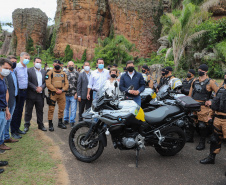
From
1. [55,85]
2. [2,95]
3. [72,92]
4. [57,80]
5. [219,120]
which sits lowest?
[219,120]

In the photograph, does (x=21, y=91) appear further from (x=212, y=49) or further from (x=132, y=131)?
(x=212, y=49)

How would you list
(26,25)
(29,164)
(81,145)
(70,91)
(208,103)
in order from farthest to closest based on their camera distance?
(26,25) → (70,91) → (208,103) → (81,145) → (29,164)

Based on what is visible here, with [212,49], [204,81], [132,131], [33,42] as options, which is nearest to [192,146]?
[204,81]

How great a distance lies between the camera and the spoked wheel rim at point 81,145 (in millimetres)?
3708

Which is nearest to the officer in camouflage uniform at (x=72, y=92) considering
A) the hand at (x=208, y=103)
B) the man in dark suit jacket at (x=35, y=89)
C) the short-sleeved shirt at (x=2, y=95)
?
the man in dark suit jacket at (x=35, y=89)

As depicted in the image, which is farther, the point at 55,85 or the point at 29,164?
the point at 55,85

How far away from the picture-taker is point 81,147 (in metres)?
3.74

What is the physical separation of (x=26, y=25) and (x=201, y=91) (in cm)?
4055

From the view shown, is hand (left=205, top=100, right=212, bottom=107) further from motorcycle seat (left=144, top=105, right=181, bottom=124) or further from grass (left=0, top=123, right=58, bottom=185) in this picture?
grass (left=0, top=123, right=58, bottom=185)

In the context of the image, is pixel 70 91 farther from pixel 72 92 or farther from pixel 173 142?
pixel 173 142

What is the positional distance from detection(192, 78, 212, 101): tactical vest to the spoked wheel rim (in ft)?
9.21

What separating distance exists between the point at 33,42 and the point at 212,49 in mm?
34351

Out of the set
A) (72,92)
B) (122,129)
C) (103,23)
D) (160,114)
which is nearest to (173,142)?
(160,114)

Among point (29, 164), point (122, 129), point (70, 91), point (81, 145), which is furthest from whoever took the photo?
point (70, 91)
